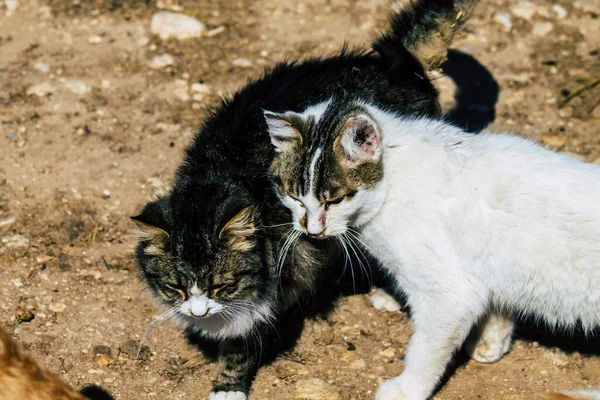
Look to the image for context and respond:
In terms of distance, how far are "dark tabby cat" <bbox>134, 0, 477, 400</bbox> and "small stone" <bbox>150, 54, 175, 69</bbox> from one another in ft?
5.92

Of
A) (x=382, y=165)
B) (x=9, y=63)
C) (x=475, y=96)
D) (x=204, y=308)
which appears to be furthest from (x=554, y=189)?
(x=9, y=63)

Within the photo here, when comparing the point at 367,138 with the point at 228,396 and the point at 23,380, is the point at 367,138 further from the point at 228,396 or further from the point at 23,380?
the point at 23,380

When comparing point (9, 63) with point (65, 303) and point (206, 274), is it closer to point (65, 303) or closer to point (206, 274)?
point (65, 303)

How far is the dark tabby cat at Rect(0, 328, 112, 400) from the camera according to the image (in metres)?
3.04

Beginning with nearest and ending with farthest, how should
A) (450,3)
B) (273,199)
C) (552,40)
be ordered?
(273,199) → (450,3) → (552,40)

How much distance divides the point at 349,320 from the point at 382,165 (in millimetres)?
1179

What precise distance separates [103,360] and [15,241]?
1140 millimetres

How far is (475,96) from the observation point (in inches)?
244

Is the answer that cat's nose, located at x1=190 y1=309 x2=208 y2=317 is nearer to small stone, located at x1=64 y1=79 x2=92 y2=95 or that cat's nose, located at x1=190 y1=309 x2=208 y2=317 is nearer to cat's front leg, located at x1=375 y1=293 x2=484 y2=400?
cat's front leg, located at x1=375 y1=293 x2=484 y2=400

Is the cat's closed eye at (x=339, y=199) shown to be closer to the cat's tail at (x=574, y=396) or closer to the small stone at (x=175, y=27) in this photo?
the cat's tail at (x=574, y=396)

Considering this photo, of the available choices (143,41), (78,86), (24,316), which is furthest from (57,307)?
(143,41)

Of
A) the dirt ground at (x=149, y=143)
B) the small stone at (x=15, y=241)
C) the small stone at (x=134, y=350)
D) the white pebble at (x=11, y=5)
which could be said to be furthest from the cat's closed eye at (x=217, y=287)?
the white pebble at (x=11, y=5)

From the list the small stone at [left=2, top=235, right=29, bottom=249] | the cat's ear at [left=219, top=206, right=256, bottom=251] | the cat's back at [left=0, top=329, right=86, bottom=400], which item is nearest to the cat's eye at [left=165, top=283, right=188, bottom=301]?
the cat's ear at [left=219, top=206, right=256, bottom=251]

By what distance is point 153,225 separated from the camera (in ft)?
12.2
